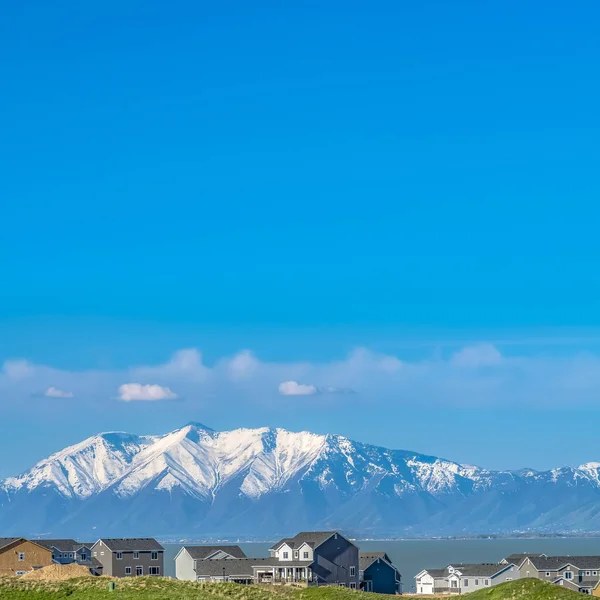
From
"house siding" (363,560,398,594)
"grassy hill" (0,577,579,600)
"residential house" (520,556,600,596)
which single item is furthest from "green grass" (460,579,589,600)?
"house siding" (363,560,398,594)

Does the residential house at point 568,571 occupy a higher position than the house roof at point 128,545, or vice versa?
the house roof at point 128,545

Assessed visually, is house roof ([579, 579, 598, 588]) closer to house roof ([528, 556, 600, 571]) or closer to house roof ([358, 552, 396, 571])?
house roof ([528, 556, 600, 571])

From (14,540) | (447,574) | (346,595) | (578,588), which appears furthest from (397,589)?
(346,595)

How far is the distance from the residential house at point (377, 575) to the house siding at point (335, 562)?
6.85 feet

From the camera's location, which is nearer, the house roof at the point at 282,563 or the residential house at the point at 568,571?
the residential house at the point at 568,571

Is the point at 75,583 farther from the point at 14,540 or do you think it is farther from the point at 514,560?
the point at 514,560

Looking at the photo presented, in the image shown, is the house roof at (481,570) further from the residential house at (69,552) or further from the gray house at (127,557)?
the residential house at (69,552)

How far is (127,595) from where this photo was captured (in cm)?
6047

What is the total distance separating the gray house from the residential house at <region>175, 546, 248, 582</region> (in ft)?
9.99

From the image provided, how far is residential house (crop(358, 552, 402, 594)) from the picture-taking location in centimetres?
12915

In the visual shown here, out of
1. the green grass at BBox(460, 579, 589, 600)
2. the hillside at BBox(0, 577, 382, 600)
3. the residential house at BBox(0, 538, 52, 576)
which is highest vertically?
the residential house at BBox(0, 538, 52, 576)

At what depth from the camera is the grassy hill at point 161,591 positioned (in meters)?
60.7

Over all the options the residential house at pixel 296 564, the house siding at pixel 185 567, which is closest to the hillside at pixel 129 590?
the residential house at pixel 296 564

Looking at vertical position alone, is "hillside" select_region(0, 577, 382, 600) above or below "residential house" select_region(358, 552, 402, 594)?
below
